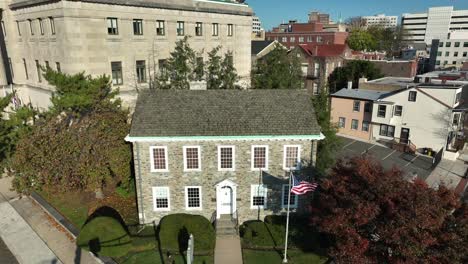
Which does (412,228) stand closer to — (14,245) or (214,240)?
(214,240)

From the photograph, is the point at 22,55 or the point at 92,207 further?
the point at 22,55

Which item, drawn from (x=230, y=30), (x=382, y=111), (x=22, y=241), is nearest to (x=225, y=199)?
(x=22, y=241)

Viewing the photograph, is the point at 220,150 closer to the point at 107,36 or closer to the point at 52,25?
the point at 107,36

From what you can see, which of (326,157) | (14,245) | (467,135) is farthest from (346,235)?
(467,135)

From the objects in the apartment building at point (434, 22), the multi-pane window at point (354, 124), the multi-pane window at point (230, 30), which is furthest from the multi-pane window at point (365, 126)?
the apartment building at point (434, 22)

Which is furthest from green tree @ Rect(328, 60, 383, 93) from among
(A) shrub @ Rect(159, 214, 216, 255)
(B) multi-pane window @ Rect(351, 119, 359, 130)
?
(A) shrub @ Rect(159, 214, 216, 255)

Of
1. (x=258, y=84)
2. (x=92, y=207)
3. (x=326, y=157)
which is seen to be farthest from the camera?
(x=258, y=84)

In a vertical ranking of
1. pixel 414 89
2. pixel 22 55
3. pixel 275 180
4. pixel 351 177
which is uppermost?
pixel 22 55
